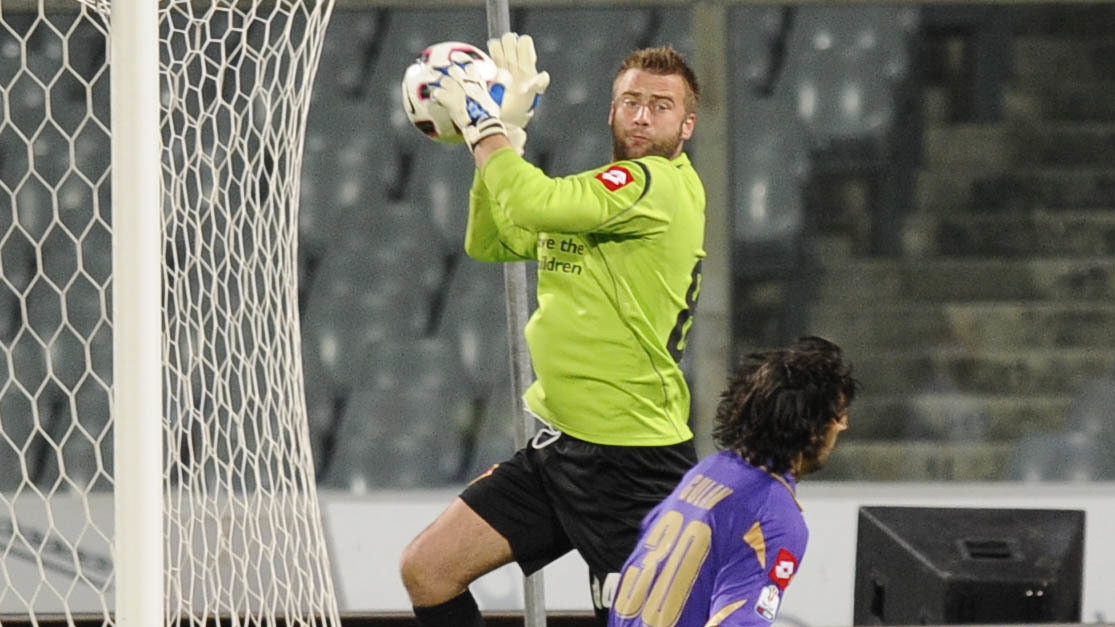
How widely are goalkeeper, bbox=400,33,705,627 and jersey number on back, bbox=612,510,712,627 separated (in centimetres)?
44

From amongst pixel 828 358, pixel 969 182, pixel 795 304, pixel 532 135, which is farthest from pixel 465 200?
pixel 828 358

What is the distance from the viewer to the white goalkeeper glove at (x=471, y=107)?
8.81 ft

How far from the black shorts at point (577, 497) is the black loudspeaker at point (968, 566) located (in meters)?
0.69

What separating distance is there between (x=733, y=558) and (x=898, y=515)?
1380 mm

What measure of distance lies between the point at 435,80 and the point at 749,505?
2.95ft

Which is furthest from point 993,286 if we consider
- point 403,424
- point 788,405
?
point 788,405

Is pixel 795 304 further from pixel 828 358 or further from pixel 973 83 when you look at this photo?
pixel 828 358

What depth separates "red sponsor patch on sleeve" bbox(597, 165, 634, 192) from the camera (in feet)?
8.98

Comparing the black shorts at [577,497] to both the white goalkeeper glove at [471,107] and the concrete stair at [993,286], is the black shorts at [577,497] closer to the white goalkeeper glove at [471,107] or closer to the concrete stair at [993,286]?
the white goalkeeper glove at [471,107]

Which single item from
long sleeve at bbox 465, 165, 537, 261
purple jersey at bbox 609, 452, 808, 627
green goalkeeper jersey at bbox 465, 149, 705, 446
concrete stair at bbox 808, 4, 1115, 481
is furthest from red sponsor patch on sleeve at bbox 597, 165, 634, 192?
concrete stair at bbox 808, 4, 1115, 481

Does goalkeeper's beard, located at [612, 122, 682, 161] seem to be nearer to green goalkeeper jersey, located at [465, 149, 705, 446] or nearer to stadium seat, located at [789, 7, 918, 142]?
green goalkeeper jersey, located at [465, 149, 705, 446]

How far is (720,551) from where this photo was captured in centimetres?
230

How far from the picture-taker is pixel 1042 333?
593cm

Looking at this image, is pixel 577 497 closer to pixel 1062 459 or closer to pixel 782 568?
pixel 782 568
